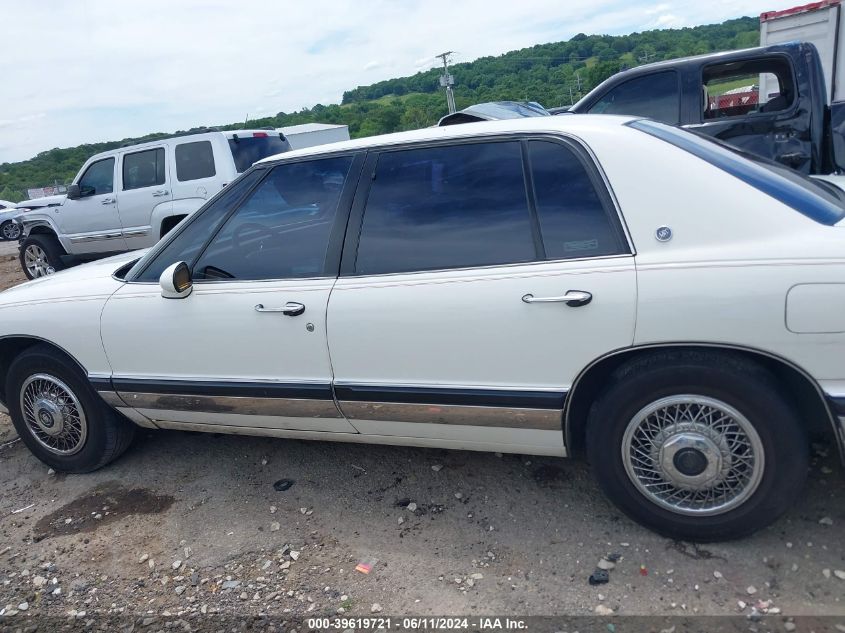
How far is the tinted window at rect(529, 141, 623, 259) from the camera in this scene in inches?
99.3

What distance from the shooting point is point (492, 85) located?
3512 centimetres

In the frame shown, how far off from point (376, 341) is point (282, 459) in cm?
129

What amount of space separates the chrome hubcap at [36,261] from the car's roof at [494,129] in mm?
9182

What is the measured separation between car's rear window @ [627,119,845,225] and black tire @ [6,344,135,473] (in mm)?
3140

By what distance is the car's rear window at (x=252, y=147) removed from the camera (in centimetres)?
873

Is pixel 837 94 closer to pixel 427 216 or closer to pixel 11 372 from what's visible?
pixel 427 216

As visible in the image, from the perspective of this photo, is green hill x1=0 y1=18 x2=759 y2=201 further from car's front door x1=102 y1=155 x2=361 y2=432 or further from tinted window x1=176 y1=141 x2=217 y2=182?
car's front door x1=102 y1=155 x2=361 y2=432

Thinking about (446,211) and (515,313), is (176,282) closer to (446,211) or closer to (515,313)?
(446,211)

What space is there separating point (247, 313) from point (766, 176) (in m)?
2.28

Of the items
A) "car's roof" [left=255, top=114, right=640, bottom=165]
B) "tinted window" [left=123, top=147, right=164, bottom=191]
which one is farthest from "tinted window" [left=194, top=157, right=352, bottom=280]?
"tinted window" [left=123, top=147, right=164, bottom=191]

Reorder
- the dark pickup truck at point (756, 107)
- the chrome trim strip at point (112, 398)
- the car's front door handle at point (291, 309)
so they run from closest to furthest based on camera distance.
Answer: the car's front door handle at point (291, 309) → the chrome trim strip at point (112, 398) → the dark pickup truck at point (756, 107)

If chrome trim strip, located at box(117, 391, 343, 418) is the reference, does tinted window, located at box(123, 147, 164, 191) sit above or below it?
above

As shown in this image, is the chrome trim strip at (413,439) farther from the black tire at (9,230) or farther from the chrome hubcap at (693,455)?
the black tire at (9,230)

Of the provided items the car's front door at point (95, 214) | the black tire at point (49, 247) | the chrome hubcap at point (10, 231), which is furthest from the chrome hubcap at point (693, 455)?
the chrome hubcap at point (10, 231)
